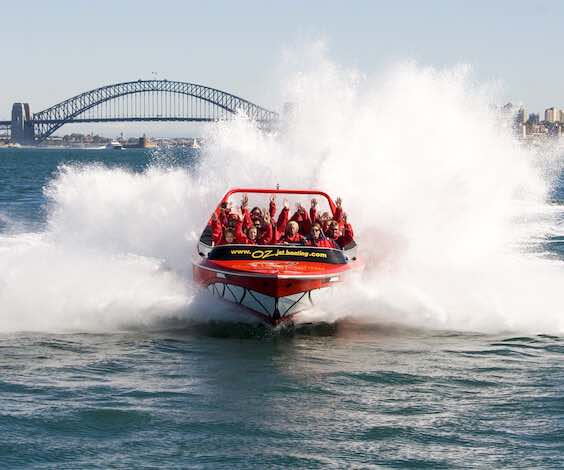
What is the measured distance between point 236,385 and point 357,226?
33.1 feet

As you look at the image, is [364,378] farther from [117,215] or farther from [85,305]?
[117,215]

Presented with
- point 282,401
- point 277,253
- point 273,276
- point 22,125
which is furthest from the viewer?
point 22,125

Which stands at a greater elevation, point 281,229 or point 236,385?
point 281,229

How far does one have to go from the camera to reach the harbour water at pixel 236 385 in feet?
31.7

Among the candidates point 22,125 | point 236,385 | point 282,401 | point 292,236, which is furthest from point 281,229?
point 22,125

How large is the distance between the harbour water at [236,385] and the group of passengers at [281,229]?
1.21 metres

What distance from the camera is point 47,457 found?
9.42 metres

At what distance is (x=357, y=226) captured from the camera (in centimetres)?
2173

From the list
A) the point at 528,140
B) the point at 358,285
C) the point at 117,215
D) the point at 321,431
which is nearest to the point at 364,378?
the point at 321,431

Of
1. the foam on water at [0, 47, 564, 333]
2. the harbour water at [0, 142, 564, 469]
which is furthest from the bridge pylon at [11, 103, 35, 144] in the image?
the harbour water at [0, 142, 564, 469]

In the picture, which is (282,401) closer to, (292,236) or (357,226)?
(292,236)

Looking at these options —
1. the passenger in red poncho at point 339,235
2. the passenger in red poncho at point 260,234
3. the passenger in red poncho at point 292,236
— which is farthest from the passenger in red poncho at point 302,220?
the passenger in red poncho at point 260,234

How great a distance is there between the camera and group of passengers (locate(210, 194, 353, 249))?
53.2 feet

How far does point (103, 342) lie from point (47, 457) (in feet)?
15.8
